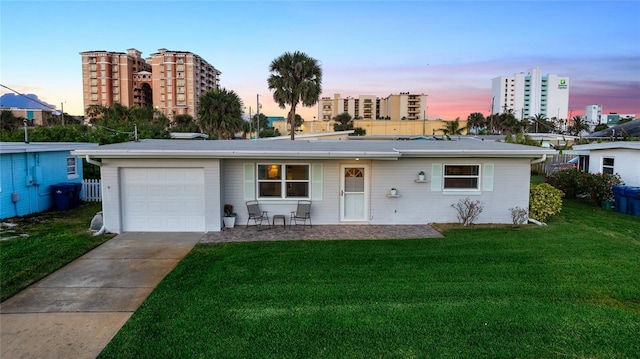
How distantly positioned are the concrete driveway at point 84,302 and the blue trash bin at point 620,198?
1521 centimetres

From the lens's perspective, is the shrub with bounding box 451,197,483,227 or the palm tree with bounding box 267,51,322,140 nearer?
the shrub with bounding box 451,197,483,227

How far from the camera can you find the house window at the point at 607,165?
54.9ft

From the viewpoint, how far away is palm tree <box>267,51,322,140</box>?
2936 cm

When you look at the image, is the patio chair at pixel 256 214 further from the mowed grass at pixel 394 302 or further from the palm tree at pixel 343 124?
the palm tree at pixel 343 124

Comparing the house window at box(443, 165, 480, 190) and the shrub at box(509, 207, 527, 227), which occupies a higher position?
the house window at box(443, 165, 480, 190)

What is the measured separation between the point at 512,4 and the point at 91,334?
16.8m

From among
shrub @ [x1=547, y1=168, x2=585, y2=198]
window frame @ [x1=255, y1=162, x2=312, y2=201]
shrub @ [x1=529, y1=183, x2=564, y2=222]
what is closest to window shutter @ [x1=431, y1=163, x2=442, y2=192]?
shrub @ [x1=529, y1=183, x2=564, y2=222]

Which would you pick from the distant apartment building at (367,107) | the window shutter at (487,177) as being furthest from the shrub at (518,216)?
the distant apartment building at (367,107)

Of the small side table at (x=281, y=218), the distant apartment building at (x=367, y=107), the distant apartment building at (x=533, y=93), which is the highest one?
the distant apartment building at (x=533, y=93)

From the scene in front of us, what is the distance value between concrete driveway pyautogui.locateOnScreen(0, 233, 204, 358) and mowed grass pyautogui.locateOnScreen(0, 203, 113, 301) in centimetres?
29

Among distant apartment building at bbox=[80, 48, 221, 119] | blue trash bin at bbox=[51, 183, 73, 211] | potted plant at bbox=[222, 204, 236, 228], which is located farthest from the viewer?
distant apartment building at bbox=[80, 48, 221, 119]

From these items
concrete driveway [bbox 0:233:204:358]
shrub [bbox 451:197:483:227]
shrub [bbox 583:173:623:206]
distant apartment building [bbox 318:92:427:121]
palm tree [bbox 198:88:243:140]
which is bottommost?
concrete driveway [bbox 0:233:204:358]

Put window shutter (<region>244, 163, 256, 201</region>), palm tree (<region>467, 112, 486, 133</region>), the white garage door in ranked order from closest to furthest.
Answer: the white garage door → window shutter (<region>244, 163, 256, 201</region>) → palm tree (<region>467, 112, 486, 133</region>)

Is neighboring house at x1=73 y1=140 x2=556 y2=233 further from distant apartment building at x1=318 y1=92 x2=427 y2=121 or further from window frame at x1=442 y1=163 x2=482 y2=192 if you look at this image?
distant apartment building at x1=318 y1=92 x2=427 y2=121
